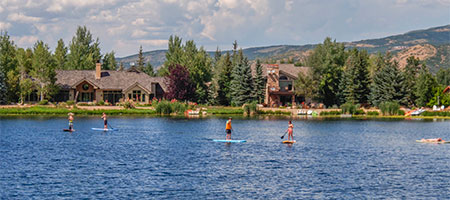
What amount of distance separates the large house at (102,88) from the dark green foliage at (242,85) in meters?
15.3

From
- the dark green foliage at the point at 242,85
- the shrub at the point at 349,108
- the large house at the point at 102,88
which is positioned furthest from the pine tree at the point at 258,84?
the large house at the point at 102,88

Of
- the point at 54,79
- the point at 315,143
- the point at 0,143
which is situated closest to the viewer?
the point at 0,143

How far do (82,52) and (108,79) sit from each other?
21.4 meters

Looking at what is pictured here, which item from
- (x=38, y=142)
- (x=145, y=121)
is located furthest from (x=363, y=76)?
(x=38, y=142)

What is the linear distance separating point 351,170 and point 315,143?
659 inches

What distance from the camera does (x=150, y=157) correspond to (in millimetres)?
42906

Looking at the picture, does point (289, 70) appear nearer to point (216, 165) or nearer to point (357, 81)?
point (357, 81)

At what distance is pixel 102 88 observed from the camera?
10612 cm

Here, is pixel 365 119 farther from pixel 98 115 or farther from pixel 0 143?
pixel 0 143

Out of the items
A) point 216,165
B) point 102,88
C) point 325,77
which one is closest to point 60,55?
point 102,88

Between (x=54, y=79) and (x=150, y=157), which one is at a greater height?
(x=54, y=79)

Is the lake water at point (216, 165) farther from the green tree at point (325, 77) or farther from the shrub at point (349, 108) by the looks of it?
the green tree at point (325, 77)

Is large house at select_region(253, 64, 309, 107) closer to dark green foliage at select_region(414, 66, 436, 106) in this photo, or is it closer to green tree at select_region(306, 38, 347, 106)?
green tree at select_region(306, 38, 347, 106)

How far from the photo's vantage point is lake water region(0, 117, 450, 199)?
30609 mm
